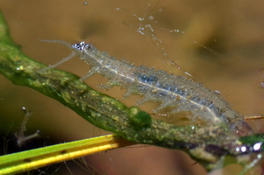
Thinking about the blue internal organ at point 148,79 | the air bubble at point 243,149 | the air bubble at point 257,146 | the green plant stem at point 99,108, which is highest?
the air bubble at point 257,146

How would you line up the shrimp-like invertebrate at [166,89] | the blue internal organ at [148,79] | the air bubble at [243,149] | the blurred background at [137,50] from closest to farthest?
the air bubble at [243,149], the shrimp-like invertebrate at [166,89], the blue internal organ at [148,79], the blurred background at [137,50]

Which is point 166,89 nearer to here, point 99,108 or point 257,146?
point 99,108

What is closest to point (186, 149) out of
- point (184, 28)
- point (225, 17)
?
point (184, 28)

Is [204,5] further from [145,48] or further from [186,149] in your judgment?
[186,149]

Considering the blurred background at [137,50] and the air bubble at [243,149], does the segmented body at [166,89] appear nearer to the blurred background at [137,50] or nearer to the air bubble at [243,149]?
the air bubble at [243,149]

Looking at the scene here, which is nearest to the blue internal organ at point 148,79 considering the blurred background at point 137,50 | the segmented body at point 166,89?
the segmented body at point 166,89

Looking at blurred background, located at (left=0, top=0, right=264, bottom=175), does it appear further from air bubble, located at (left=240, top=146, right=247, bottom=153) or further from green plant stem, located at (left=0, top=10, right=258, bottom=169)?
air bubble, located at (left=240, top=146, right=247, bottom=153)

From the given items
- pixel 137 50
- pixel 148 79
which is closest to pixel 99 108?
pixel 148 79
